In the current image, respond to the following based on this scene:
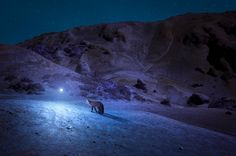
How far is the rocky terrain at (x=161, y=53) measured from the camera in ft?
132

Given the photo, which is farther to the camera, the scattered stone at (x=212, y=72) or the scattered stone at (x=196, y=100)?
the scattered stone at (x=212, y=72)

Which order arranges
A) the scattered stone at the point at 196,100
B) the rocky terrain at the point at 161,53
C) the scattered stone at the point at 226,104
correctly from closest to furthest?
the scattered stone at the point at 226,104 < the scattered stone at the point at 196,100 < the rocky terrain at the point at 161,53

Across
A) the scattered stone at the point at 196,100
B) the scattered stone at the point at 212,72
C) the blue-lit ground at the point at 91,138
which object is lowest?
the blue-lit ground at the point at 91,138

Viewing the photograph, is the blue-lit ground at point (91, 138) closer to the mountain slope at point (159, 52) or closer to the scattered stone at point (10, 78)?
the scattered stone at point (10, 78)

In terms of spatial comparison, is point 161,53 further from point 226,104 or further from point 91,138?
point 91,138

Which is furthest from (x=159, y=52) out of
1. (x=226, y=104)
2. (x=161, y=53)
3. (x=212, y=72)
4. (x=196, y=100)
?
(x=226, y=104)

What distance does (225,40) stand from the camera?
52438mm

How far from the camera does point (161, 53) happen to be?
54.1 metres

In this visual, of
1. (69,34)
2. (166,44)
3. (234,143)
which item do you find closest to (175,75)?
(166,44)

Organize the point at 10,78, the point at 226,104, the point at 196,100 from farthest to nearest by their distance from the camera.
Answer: the point at 196,100, the point at 226,104, the point at 10,78

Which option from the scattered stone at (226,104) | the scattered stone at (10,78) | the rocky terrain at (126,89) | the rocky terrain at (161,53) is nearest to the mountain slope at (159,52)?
the rocky terrain at (161,53)

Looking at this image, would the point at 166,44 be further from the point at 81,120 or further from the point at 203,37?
the point at 81,120

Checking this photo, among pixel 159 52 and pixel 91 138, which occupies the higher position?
pixel 159 52

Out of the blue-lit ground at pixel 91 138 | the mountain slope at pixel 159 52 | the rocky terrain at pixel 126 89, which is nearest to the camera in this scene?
the blue-lit ground at pixel 91 138
